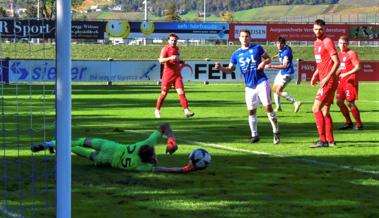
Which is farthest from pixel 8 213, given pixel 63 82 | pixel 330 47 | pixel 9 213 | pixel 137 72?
pixel 137 72

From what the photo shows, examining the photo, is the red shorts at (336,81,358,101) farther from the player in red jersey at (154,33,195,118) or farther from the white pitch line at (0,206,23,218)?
the white pitch line at (0,206,23,218)

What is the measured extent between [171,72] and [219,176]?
1083 cm

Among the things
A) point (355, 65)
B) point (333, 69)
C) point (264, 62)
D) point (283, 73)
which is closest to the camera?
point (333, 69)

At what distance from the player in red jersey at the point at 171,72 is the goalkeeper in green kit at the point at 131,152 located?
9.72 m

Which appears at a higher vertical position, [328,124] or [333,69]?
[333,69]

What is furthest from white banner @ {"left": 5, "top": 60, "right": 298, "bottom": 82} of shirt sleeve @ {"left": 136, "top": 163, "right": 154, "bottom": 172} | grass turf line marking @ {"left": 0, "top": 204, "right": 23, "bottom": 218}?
grass turf line marking @ {"left": 0, "top": 204, "right": 23, "bottom": 218}

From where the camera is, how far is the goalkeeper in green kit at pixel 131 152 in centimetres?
1146

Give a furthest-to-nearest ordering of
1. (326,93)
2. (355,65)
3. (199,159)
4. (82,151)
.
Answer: (355,65), (326,93), (82,151), (199,159)

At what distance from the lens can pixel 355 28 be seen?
72.4 m

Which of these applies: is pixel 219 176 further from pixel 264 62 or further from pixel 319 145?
pixel 264 62

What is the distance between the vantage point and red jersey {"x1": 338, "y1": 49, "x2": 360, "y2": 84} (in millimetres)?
18855

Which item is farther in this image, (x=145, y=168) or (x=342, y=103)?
(x=342, y=103)

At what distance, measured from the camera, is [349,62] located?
64.3 feet

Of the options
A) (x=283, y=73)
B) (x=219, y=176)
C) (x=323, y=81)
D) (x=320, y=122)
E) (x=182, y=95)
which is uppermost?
(x=323, y=81)
